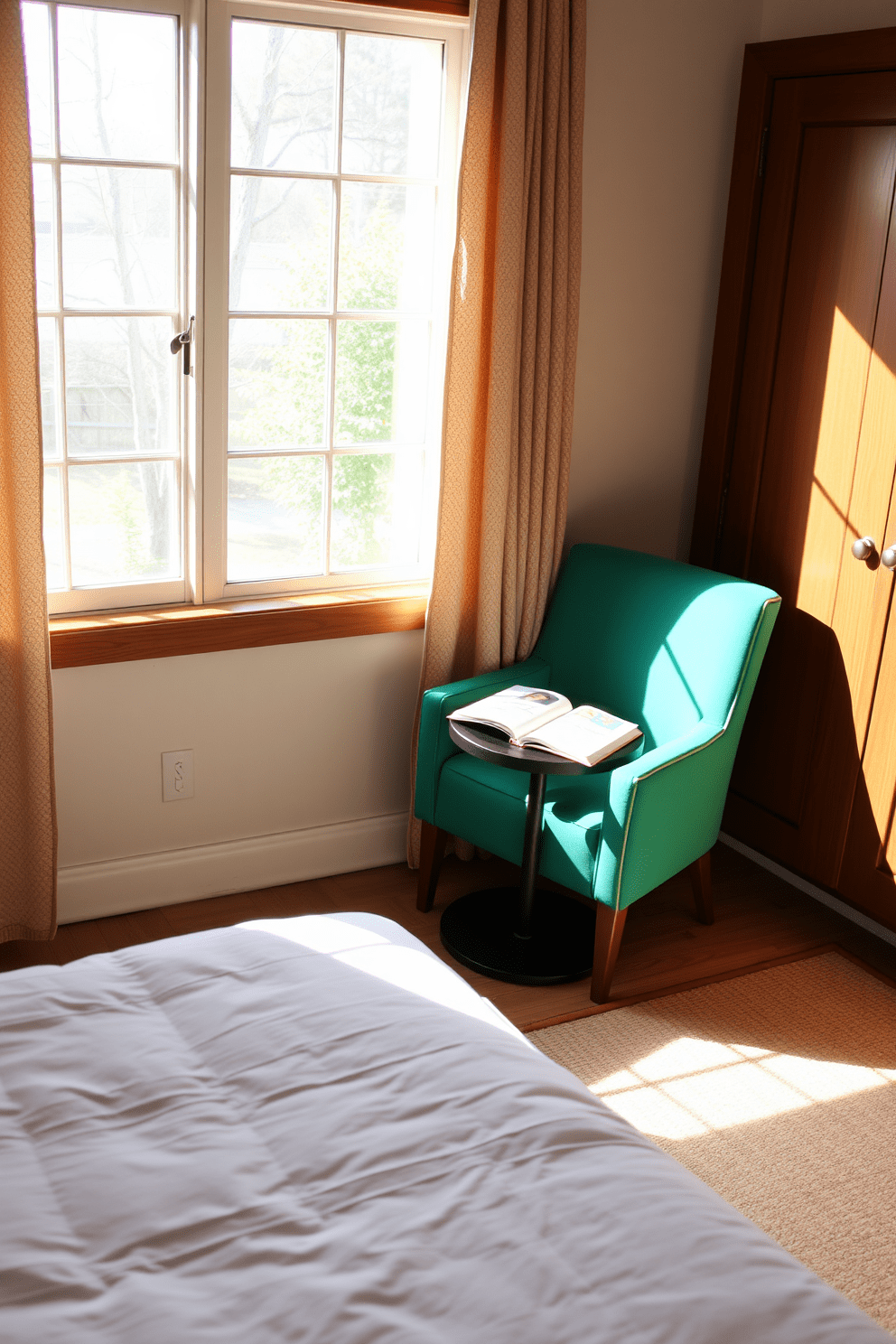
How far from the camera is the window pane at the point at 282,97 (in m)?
2.72

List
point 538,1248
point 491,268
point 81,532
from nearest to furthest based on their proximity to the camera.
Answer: point 538,1248 < point 81,532 < point 491,268

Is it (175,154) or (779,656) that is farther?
(779,656)

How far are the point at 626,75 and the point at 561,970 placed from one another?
7.70 ft

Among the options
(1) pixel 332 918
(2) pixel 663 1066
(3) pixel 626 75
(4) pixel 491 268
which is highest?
(3) pixel 626 75

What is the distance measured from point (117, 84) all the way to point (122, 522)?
0.98 m

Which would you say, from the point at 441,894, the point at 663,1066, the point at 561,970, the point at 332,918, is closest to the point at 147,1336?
the point at 332,918

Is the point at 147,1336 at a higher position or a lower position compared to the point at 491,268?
lower

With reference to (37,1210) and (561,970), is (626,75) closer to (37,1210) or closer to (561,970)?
(561,970)

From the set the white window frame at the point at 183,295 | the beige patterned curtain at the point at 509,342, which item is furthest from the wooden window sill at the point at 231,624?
the beige patterned curtain at the point at 509,342

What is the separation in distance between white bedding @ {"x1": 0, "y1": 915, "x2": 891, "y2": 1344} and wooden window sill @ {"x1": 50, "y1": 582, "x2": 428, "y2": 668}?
1.30 meters

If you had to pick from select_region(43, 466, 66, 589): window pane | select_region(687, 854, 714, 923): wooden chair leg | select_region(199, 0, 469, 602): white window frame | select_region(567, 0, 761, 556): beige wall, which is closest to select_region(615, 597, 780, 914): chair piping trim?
select_region(687, 854, 714, 923): wooden chair leg

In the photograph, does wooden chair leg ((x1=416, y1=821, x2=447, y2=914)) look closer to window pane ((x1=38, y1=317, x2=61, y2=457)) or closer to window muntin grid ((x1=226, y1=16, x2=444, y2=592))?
window muntin grid ((x1=226, y1=16, x2=444, y2=592))

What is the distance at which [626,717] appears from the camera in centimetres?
314

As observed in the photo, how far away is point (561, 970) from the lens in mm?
2928
